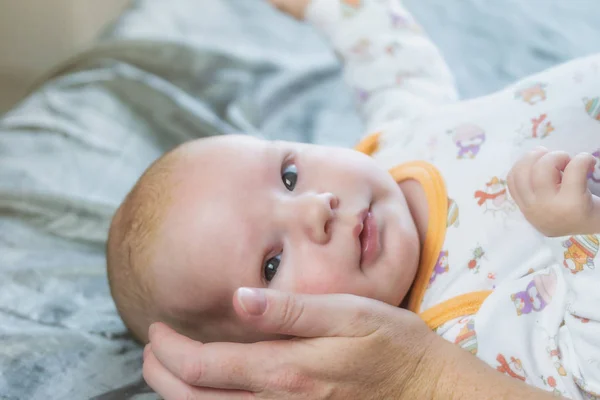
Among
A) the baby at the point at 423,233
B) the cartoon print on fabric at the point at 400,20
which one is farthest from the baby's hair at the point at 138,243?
the cartoon print on fabric at the point at 400,20

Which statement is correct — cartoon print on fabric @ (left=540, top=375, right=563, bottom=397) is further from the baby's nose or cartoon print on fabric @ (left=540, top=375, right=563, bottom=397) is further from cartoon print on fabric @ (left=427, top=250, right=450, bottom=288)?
the baby's nose

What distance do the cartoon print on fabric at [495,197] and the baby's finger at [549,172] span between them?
11 cm

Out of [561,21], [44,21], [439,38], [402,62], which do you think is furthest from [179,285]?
[44,21]

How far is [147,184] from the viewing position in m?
0.96

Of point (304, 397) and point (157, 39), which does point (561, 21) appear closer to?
point (157, 39)

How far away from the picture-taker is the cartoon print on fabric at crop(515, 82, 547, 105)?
977mm

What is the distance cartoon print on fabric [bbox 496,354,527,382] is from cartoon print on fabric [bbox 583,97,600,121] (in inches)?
13.9

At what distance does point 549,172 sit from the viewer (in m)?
0.78

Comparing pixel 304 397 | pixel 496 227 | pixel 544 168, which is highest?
pixel 544 168

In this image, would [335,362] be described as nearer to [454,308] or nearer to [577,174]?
[454,308]

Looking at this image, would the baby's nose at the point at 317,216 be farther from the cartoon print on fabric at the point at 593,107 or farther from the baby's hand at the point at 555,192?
the cartoon print on fabric at the point at 593,107

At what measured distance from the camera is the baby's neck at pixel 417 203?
1.01 meters

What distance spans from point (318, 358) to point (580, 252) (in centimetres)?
34

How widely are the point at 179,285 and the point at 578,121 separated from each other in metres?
0.60
